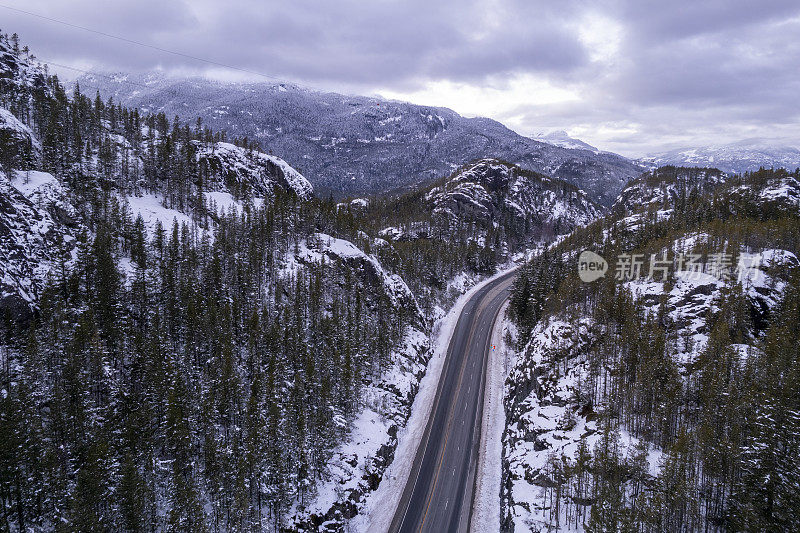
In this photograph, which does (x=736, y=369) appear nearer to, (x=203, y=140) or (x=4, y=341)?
(x=4, y=341)

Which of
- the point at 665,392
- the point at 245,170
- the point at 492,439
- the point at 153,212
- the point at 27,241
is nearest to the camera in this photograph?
the point at 665,392

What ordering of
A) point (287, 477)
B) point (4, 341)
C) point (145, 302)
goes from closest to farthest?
point (287, 477) < point (4, 341) < point (145, 302)

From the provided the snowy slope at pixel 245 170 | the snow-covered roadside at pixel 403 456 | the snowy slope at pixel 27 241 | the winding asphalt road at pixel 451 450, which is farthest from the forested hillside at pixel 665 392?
the snowy slope at pixel 245 170

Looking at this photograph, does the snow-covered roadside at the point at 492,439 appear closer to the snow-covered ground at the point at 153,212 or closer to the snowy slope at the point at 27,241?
the snowy slope at the point at 27,241

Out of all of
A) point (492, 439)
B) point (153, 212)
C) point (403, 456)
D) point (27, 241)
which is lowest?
point (403, 456)

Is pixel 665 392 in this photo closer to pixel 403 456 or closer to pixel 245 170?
pixel 403 456

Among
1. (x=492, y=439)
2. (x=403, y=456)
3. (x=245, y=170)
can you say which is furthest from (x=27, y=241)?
(x=245, y=170)

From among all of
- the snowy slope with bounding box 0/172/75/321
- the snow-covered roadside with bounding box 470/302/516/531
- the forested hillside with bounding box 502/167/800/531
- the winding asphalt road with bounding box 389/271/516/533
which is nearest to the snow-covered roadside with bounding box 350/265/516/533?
the winding asphalt road with bounding box 389/271/516/533

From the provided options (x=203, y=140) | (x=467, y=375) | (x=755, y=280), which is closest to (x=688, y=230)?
(x=755, y=280)
